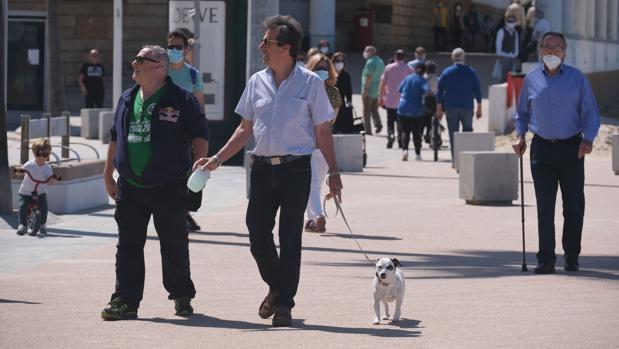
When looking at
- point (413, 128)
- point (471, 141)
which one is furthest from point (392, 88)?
point (471, 141)

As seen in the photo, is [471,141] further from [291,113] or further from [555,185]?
[291,113]

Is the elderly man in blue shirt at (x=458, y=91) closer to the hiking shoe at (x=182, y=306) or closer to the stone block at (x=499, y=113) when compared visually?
the stone block at (x=499, y=113)

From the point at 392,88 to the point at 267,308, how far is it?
18.8 m

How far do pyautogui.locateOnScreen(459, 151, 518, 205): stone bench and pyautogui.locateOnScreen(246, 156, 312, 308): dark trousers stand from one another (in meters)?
8.29

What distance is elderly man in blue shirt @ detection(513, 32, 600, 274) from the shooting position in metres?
11.1

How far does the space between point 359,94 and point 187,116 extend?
28.9 m

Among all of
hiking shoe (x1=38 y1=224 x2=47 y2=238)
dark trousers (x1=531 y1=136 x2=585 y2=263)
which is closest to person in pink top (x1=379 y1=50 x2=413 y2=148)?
hiking shoe (x1=38 y1=224 x2=47 y2=238)

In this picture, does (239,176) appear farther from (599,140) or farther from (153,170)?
(153,170)

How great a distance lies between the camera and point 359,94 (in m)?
37.8

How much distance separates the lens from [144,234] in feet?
30.1

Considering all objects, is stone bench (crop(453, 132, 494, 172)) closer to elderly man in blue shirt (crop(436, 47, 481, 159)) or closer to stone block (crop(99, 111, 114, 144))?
elderly man in blue shirt (crop(436, 47, 481, 159))

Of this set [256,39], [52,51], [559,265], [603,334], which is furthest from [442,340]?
[52,51]

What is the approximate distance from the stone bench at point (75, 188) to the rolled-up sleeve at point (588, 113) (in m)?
6.17

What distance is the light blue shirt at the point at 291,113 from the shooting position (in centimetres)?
889
